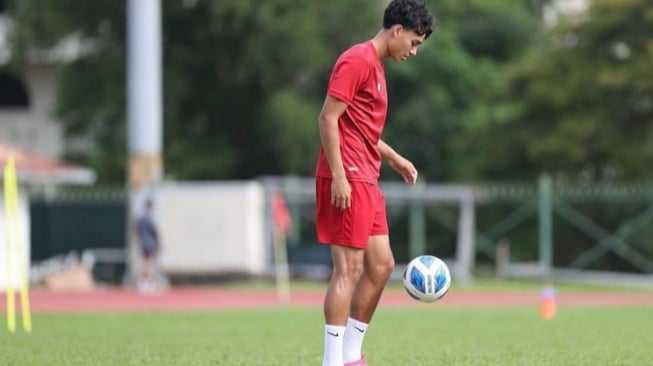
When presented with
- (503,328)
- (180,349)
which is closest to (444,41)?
(503,328)

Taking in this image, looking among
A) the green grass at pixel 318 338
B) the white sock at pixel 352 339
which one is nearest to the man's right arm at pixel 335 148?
the white sock at pixel 352 339

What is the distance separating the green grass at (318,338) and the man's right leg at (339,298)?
1373mm

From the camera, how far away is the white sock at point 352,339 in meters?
8.89

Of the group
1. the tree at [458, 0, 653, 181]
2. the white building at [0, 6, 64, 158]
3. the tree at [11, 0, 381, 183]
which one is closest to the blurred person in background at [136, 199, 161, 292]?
the tree at [11, 0, 381, 183]

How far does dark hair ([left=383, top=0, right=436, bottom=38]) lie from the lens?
8656 millimetres

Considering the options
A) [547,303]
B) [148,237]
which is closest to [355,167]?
[547,303]

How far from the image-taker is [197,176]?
1476 inches

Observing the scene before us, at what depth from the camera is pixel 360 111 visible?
8.66 m

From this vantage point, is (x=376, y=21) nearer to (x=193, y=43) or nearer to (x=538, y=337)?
(x=193, y=43)

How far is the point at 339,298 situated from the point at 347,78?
54.6 inches

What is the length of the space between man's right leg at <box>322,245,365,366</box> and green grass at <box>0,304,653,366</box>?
1.37 m

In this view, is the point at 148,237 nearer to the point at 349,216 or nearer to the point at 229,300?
the point at 229,300

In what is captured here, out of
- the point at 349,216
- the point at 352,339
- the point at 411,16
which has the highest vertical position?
the point at 411,16

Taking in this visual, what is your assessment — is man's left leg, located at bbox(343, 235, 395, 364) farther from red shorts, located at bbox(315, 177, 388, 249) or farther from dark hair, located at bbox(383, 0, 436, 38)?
dark hair, located at bbox(383, 0, 436, 38)
